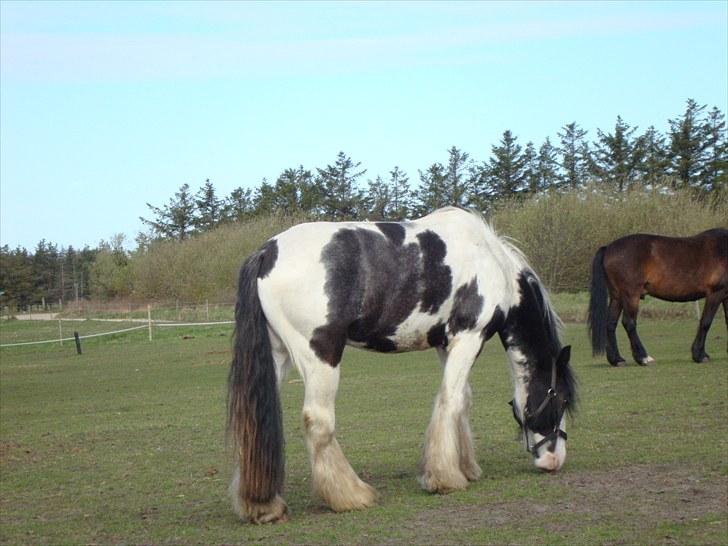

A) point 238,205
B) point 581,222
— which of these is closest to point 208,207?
point 238,205

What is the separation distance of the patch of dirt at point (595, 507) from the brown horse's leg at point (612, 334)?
9952mm

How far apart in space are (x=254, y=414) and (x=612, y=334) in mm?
11876

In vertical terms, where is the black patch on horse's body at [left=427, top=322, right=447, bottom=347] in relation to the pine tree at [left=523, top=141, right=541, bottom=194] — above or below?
below

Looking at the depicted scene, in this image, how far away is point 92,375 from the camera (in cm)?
2372

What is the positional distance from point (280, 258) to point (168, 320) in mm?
42879

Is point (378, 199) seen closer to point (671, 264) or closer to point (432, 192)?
point (432, 192)

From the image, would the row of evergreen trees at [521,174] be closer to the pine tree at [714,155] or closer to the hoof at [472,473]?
the pine tree at [714,155]

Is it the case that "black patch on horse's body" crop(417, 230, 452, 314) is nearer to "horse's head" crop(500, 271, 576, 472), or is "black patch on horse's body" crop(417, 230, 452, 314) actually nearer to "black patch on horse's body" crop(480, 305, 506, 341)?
"black patch on horse's body" crop(480, 305, 506, 341)

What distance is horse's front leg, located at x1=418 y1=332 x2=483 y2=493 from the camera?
7.13 metres

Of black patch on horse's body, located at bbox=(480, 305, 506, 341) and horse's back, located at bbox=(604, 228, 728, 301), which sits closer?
black patch on horse's body, located at bbox=(480, 305, 506, 341)

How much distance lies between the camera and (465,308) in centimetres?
736

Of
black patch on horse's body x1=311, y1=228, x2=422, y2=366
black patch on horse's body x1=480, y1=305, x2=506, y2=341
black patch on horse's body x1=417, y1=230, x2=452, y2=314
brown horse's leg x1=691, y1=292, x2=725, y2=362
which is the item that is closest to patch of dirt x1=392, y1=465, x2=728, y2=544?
black patch on horse's body x1=480, y1=305, x2=506, y2=341

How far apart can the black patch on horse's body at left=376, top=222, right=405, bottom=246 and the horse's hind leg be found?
110cm

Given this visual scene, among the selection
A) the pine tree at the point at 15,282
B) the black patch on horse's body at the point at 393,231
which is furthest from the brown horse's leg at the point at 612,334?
the pine tree at the point at 15,282
